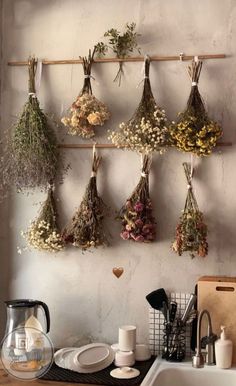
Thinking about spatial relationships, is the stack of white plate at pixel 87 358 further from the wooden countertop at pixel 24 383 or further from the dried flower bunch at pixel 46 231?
the dried flower bunch at pixel 46 231

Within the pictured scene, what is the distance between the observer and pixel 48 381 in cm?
227

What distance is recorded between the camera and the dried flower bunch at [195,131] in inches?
96.5

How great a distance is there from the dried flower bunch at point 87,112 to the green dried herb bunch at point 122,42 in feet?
0.19

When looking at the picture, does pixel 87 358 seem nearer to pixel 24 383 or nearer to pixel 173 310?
pixel 24 383

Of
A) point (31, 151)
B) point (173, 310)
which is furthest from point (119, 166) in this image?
point (173, 310)

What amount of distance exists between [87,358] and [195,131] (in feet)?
3.52

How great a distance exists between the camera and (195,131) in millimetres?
2463

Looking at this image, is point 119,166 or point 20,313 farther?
point 119,166

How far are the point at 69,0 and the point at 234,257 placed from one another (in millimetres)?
1456

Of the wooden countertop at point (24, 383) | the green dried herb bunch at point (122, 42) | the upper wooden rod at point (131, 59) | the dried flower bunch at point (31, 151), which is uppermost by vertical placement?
the green dried herb bunch at point (122, 42)

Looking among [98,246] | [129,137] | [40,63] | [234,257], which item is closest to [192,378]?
[234,257]

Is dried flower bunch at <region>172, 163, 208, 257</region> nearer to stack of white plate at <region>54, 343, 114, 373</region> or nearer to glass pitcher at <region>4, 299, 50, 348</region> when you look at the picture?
stack of white plate at <region>54, 343, 114, 373</region>

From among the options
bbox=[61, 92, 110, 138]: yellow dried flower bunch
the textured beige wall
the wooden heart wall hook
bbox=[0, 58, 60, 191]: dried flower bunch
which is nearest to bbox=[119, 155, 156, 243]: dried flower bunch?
the textured beige wall

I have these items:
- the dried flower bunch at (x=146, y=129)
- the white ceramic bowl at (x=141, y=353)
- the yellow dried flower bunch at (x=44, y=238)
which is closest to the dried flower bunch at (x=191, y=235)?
the dried flower bunch at (x=146, y=129)
